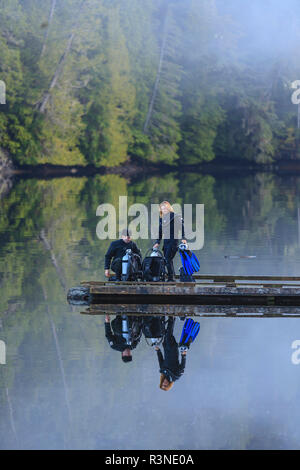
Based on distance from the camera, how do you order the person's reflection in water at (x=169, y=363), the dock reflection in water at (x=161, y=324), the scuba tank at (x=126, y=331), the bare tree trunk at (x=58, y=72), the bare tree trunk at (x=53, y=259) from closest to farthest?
the person's reflection in water at (x=169, y=363) → the dock reflection in water at (x=161, y=324) → the scuba tank at (x=126, y=331) → the bare tree trunk at (x=53, y=259) → the bare tree trunk at (x=58, y=72)

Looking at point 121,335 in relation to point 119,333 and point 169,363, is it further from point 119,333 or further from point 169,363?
point 169,363

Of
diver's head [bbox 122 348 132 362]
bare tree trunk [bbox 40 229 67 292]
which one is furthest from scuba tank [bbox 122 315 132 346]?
bare tree trunk [bbox 40 229 67 292]

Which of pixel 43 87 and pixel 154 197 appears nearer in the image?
pixel 154 197

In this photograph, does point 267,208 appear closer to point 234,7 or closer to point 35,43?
point 35,43

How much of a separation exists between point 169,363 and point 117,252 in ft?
12.1

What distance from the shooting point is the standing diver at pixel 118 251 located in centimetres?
1242

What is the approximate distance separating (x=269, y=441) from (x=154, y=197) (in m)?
27.2

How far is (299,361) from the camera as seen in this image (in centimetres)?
912

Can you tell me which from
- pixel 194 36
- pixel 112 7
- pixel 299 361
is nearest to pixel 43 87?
pixel 112 7

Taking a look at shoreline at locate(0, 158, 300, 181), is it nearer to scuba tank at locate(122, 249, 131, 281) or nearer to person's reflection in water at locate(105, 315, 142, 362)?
scuba tank at locate(122, 249, 131, 281)

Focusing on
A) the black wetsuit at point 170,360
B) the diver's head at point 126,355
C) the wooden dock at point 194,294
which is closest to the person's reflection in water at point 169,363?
the black wetsuit at point 170,360

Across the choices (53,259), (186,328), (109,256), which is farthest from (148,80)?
(186,328)

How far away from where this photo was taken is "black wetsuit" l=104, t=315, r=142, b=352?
9.66m

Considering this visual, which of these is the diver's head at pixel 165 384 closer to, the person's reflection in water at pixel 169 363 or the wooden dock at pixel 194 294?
the person's reflection in water at pixel 169 363
